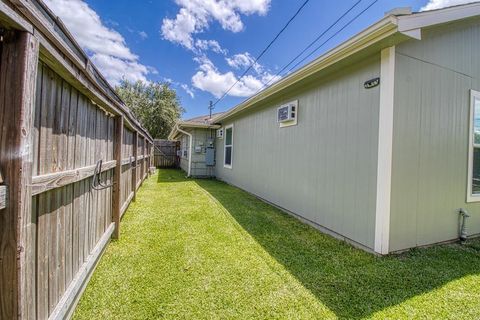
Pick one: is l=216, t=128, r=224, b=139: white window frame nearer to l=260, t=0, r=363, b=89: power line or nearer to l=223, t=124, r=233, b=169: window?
l=223, t=124, r=233, b=169: window

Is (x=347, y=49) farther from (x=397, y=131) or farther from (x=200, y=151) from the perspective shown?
(x=200, y=151)

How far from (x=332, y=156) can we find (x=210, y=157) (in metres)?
7.46

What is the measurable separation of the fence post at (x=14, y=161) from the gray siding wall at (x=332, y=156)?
3.31 meters

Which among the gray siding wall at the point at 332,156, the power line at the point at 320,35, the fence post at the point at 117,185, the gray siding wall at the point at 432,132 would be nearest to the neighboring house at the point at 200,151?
the power line at the point at 320,35

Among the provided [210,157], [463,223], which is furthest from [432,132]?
[210,157]

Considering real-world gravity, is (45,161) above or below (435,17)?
below

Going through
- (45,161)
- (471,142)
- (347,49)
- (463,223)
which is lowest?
(463,223)

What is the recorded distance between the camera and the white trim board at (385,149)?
2.89 meters

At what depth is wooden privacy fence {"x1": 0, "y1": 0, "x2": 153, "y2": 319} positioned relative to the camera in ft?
3.27

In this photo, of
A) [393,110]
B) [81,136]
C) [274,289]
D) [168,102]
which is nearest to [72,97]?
[81,136]

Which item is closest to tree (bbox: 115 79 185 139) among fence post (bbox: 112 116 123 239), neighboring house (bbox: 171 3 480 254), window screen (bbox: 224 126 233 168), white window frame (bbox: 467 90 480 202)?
window screen (bbox: 224 126 233 168)

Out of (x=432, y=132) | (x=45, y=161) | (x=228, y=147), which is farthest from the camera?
(x=228, y=147)

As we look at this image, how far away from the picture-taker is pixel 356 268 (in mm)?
2682

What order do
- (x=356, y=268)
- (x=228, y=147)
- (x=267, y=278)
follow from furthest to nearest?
(x=228, y=147) → (x=356, y=268) → (x=267, y=278)
